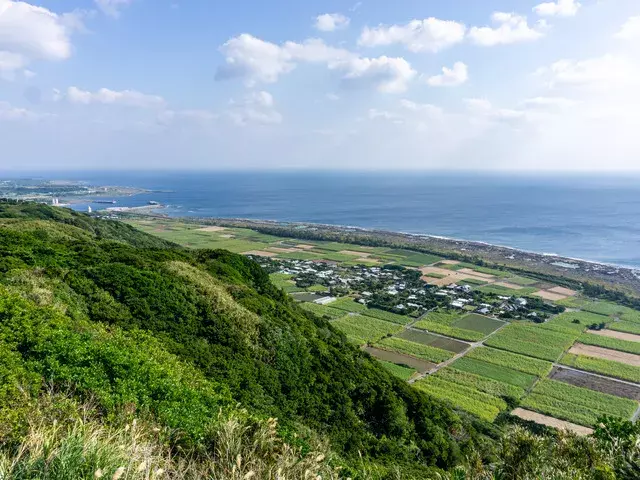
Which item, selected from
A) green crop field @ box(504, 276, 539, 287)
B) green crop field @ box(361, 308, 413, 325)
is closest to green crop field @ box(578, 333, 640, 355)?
green crop field @ box(361, 308, 413, 325)

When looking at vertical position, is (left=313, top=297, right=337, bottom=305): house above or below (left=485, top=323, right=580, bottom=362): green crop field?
above

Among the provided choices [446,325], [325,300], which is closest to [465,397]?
[446,325]

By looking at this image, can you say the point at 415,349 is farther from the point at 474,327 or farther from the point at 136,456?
the point at 136,456

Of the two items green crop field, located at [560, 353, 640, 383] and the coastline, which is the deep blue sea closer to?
the coastline

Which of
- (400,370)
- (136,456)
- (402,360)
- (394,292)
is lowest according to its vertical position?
(402,360)

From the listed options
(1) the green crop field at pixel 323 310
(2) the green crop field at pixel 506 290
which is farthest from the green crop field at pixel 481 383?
(2) the green crop field at pixel 506 290

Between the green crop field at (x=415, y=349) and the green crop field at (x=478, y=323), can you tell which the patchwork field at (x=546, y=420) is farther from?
the green crop field at (x=478, y=323)
